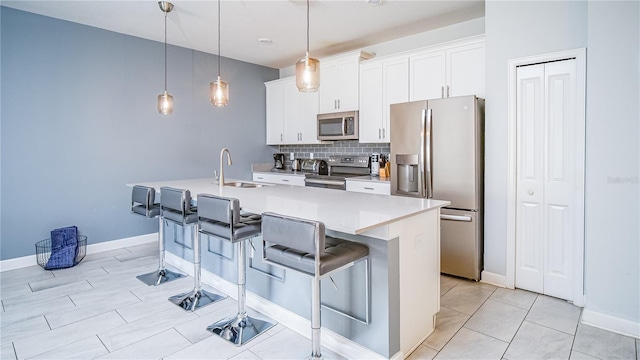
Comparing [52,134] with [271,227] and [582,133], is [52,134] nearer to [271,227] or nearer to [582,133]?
[271,227]

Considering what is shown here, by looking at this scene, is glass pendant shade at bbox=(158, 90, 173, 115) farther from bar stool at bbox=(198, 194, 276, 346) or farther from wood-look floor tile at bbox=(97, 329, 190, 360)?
wood-look floor tile at bbox=(97, 329, 190, 360)

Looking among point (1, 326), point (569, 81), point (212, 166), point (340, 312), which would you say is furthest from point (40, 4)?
point (569, 81)

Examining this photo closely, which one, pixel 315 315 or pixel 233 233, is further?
pixel 233 233

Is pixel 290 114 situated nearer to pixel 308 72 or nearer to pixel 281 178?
pixel 281 178

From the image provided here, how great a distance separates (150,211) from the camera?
10.4ft

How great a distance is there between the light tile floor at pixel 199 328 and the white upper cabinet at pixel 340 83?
8.70 feet

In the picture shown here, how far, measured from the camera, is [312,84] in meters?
2.51

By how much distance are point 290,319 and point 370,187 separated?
2.18 m

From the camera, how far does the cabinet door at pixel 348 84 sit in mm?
4633

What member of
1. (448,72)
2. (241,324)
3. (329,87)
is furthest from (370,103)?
(241,324)

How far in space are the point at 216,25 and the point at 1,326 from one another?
3.46 metres

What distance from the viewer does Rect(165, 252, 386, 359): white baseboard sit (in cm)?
204

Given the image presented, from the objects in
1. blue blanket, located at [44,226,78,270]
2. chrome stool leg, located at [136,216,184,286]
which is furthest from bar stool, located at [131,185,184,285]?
blue blanket, located at [44,226,78,270]

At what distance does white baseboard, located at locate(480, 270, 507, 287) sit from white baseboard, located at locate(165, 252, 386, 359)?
1.82 m
